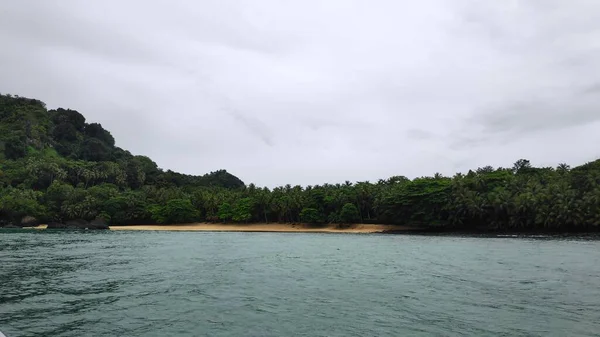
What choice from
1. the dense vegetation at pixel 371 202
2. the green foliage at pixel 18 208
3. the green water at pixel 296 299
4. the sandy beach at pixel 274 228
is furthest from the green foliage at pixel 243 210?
the green water at pixel 296 299

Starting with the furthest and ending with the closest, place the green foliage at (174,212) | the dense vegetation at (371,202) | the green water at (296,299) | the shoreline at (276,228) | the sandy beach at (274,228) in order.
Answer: the green foliage at (174,212) → the sandy beach at (274,228) → the shoreline at (276,228) → the dense vegetation at (371,202) → the green water at (296,299)

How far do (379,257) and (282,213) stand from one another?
9317cm

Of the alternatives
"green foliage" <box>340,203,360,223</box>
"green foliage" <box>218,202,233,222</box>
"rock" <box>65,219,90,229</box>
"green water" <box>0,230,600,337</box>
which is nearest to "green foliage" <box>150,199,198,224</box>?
"green foliage" <box>218,202,233,222</box>

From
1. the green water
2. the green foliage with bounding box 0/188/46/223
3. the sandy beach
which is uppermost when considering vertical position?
the green foliage with bounding box 0/188/46/223

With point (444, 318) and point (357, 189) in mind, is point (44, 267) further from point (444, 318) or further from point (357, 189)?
point (357, 189)

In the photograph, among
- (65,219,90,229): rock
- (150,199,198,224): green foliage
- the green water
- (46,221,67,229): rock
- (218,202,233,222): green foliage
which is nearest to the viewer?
the green water

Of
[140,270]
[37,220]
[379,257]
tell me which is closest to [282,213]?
[37,220]

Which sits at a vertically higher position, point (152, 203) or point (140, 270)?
point (152, 203)

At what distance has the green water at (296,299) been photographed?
15227 millimetres

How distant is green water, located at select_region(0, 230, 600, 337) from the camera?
15.2 meters

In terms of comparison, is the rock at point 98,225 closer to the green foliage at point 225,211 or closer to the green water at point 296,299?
the green foliage at point 225,211

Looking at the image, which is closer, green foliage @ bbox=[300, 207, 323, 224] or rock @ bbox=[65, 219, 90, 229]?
green foliage @ bbox=[300, 207, 323, 224]

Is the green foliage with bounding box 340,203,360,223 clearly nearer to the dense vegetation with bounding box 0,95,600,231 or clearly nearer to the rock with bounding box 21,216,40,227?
the dense vegetation with bounding box 0,95,600,231

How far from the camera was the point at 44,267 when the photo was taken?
A: 31000 mm
